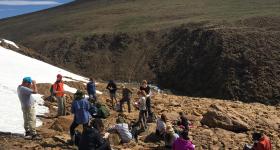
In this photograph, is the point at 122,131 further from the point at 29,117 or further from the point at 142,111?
the point at 29,117

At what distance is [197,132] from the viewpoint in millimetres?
19047

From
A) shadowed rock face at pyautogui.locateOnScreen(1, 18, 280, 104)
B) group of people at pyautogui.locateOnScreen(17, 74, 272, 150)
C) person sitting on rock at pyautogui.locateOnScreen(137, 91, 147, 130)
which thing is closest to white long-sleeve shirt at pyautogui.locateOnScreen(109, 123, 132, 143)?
group of people at pyautogui.locateOnScreen(17, 74, 272, 150)

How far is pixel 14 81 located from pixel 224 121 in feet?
38.9

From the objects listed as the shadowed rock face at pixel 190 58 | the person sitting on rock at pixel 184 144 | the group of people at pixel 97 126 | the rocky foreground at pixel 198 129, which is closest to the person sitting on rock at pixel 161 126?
the group of people at pixel 97 126

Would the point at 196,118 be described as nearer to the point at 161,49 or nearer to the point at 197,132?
the point at 197,132

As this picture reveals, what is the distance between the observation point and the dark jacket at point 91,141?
12.2 meters

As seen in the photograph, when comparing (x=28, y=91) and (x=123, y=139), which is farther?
(x=123, y=139)

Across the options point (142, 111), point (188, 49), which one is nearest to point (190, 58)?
point (188, 49)

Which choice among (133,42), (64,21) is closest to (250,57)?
(133,42)

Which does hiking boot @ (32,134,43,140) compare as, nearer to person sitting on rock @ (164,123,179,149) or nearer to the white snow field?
the white snow field

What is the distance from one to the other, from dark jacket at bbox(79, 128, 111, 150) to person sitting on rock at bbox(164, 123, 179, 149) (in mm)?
4340

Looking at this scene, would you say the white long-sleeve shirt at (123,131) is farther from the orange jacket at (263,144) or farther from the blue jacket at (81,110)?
the orange jacket at (263,144)

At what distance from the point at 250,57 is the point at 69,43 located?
107 feet

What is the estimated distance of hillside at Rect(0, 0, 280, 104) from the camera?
48.2 m
